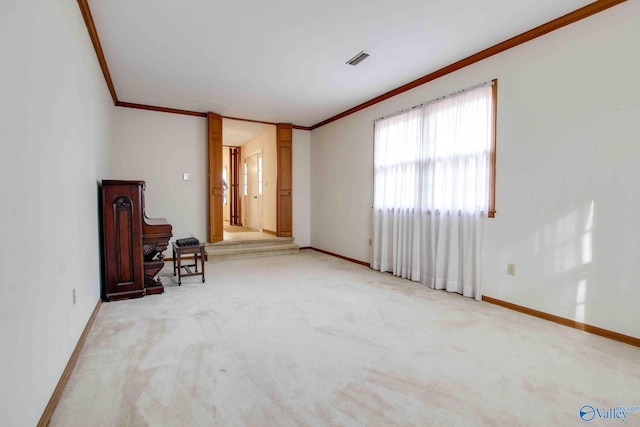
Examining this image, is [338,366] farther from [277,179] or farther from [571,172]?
[277,179]

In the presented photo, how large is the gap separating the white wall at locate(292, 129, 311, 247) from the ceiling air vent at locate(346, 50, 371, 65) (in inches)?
131

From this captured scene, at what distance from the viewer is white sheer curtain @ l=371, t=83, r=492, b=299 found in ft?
11.5

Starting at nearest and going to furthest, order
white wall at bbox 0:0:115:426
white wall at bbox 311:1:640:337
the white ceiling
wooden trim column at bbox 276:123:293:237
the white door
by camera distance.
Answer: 1. white wall at bbox 0:0:115:426
2. white wall at bbox 311:1:640:337
3. the white ceiling
4. wooden trim column at bbox 276:123:293:237
5. the white door

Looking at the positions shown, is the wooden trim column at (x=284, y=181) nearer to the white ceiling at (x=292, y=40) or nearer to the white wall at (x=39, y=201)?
the white ceiling at (x=292, y=40)

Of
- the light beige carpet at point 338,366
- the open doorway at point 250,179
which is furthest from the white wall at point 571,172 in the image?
the open doorway at point 250,179

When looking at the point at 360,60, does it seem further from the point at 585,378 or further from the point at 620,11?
the point at 585,378

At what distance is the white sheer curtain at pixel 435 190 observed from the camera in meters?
3.51

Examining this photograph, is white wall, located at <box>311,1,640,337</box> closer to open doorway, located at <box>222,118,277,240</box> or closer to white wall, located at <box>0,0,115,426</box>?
white wall, located at <box>0,0,115,426</box>

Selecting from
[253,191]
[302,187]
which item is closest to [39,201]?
[302,187]

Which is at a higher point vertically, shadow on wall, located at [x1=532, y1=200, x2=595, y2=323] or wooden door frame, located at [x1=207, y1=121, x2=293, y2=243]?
wooden door frame, located at [x1=207, y1=121, x2=293, y2=243]

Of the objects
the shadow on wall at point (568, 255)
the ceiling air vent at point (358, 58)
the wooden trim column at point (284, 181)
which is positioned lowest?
the shadow on wall at point (568, 255)

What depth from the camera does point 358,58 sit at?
11.8 ft

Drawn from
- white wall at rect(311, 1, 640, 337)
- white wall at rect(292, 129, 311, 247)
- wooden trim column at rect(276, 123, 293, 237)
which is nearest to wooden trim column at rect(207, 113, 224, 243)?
wooden trim column at rect(276, 123, 293, 237)

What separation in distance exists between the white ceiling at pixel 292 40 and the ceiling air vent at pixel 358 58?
0.08 m
